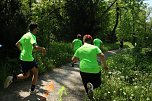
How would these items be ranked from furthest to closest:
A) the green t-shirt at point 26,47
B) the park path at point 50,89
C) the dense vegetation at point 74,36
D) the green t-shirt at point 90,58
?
1. the dense vegetation at point 74,36
2. the park path at point 50,89
3. the green t-shirt at point 26,47
4. the green t-shirt at point 90,58

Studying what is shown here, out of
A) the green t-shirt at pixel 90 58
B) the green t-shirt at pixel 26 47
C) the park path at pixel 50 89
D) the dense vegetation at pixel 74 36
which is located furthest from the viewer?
the dense vegetation at pixel 74 36

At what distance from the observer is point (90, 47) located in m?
9.27

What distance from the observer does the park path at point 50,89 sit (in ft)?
35.5

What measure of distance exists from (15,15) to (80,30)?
80.1 ft

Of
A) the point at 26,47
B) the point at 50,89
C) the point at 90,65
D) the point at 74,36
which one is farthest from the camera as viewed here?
the point at 74,36

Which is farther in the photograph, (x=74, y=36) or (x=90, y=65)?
(x=74, y=36)

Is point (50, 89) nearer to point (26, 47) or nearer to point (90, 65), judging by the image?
point (26, 47)

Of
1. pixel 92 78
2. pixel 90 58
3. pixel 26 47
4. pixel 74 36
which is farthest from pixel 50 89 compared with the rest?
pixel 74 36

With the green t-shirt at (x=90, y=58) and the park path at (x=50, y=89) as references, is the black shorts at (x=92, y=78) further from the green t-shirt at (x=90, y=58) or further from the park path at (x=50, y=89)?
the park path at (x=50, y=89)

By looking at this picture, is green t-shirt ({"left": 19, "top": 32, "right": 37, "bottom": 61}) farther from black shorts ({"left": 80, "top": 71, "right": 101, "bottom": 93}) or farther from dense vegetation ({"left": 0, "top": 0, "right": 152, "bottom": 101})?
dense vegetation ({"left": 0, "top": 0, "right": 152, "bottom": 101})

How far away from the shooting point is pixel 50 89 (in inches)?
493

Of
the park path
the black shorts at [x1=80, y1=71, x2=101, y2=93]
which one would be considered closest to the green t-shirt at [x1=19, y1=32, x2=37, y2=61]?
the park path

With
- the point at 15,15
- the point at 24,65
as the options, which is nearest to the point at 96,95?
the point at 24,65

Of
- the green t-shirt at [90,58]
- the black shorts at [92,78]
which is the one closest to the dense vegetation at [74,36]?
the black shorts at [92,78]
